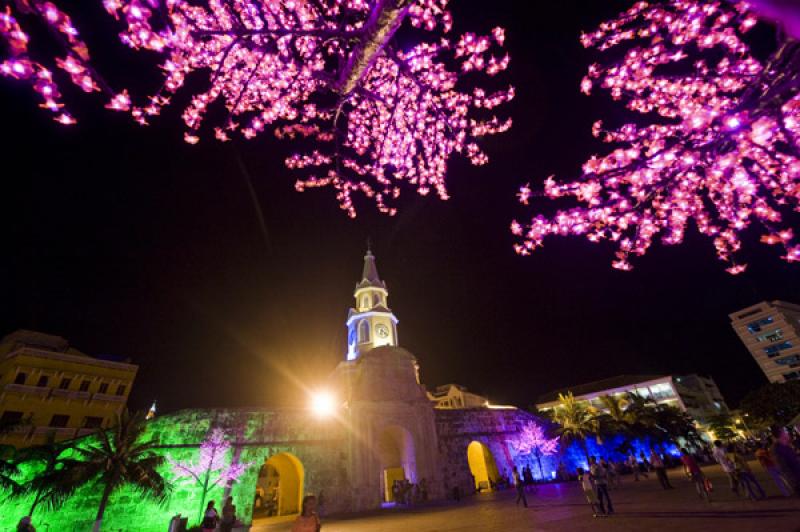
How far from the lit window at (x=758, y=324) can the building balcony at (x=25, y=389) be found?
357 ft

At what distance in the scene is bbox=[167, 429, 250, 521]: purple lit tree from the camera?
18828 mm

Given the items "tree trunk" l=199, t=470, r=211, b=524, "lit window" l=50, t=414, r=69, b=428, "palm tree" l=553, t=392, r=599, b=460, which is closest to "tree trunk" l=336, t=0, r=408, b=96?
"tree trunk" l=199, t=470, r=211, b=524

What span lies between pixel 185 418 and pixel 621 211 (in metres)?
23.8

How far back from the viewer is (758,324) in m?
68.3

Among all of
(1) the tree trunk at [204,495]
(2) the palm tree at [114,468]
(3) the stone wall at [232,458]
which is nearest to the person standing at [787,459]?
(3) the stone wall at [232,458]

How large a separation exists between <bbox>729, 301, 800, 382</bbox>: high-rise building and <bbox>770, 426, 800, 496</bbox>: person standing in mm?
79543

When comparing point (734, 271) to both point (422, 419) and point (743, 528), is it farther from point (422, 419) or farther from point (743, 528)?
point (422, 419)

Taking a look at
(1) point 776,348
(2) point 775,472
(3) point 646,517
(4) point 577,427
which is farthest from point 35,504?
(1) point 776,348

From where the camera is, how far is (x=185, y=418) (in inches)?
794

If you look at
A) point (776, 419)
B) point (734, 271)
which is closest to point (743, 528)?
point (734, 271)

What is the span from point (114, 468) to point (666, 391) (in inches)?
2855

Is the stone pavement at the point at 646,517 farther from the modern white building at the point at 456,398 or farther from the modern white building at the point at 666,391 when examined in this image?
the modern white building at the point at 666,391

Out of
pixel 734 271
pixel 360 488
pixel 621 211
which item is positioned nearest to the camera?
pixel 621 211

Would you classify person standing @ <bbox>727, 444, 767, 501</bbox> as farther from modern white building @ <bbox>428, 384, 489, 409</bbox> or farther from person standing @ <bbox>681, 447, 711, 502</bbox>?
modern white building @ <bbox>428, 384, 489, 409</bbox>
